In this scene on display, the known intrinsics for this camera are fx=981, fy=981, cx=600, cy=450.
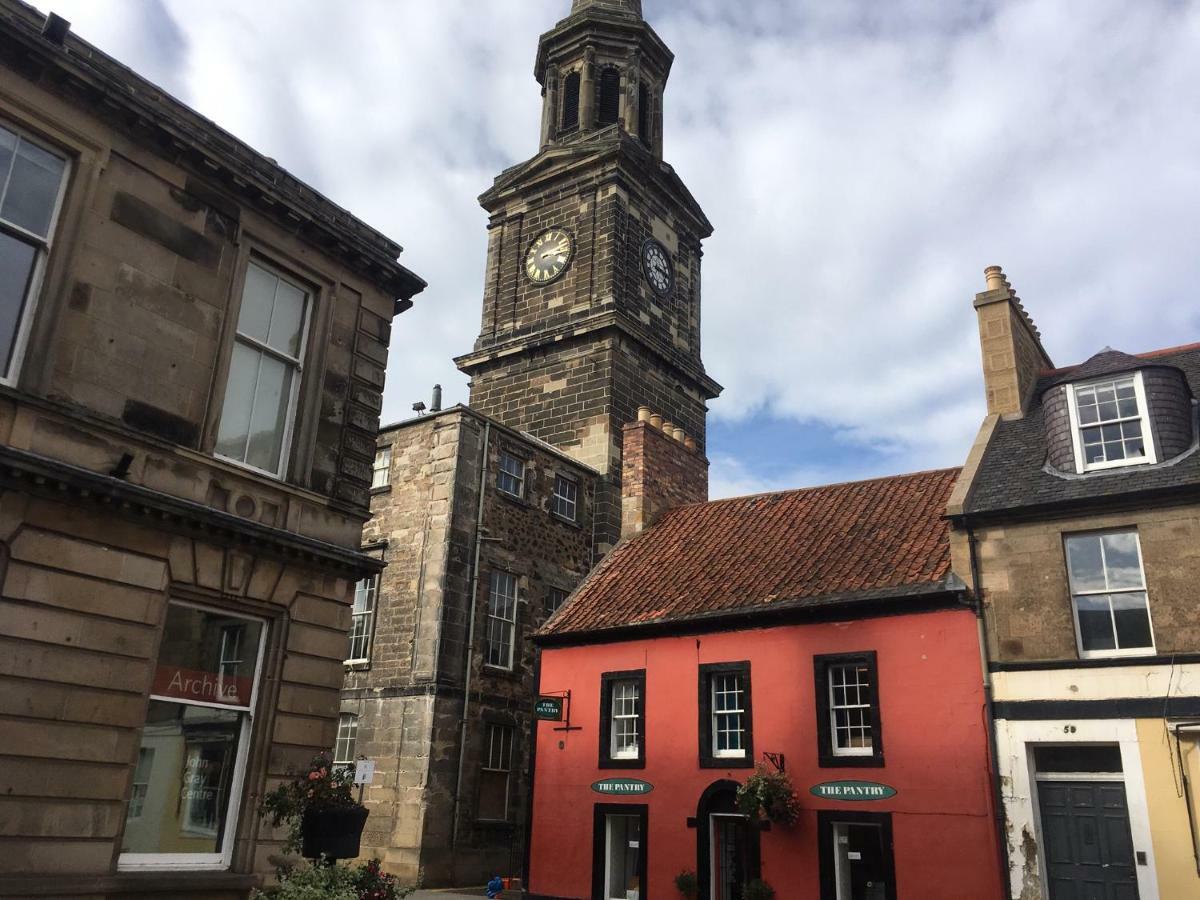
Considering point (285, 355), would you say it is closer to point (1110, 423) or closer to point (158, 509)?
point (158, 509)

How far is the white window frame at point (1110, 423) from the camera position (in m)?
15.5

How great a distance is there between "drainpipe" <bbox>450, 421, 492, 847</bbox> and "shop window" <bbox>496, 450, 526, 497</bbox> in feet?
2.37

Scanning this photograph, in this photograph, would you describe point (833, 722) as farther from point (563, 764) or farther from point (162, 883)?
point (162, 883)

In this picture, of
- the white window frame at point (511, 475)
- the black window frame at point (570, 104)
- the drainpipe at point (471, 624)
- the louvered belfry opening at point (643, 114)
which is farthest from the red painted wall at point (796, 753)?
the louvered belfry opening at point (643, 114)

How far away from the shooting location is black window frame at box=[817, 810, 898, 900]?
50.7 ft

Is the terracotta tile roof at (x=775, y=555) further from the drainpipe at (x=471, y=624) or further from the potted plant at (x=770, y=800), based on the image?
the potted plant at (x=770, y=800)

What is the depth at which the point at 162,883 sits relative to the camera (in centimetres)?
903

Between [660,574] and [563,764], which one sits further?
[660,574]

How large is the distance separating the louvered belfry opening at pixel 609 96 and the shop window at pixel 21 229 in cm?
3050

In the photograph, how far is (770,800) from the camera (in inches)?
641

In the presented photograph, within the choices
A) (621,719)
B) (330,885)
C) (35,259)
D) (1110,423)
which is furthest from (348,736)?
(1110,423)

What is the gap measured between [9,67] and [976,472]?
1493cm

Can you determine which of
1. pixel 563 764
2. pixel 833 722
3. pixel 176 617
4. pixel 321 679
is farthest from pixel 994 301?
pixel 176 617

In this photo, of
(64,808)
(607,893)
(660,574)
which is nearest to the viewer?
(64,808)
